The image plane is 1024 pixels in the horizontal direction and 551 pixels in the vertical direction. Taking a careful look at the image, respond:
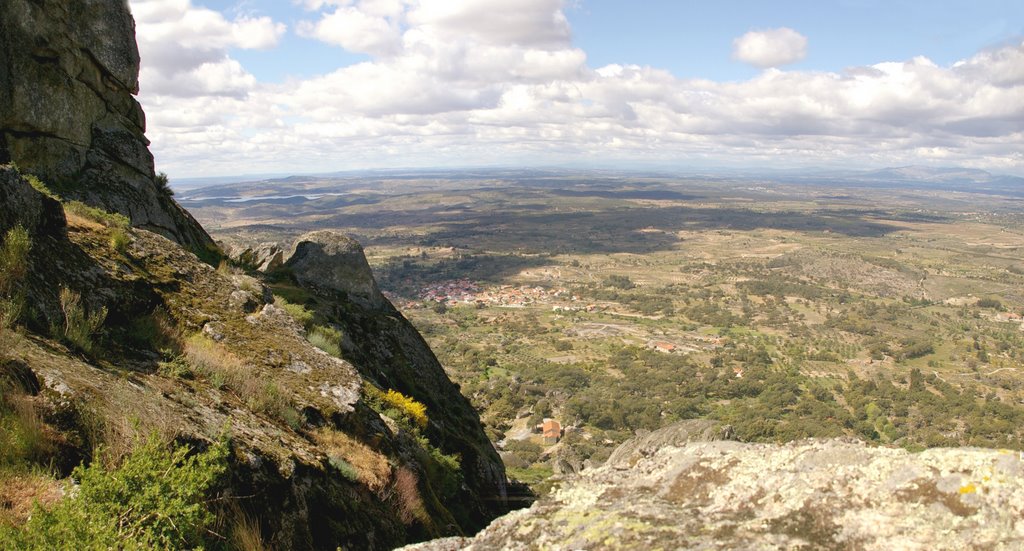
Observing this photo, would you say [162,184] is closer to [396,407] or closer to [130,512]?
[396,407]

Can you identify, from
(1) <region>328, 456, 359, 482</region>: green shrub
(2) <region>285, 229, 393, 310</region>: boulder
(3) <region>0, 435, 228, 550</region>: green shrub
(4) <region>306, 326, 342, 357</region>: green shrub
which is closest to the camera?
(3) <region>0, 435, 228, 550</region>: green shrub

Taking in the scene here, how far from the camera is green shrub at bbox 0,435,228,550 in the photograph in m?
3.38

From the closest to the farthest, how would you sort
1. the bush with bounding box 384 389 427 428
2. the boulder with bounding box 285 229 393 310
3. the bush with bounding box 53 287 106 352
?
the bush with bounding box 53 287 106 352
the bush with bounding box 384 389 427 428
the boulder with bounding box 285 229 393 310

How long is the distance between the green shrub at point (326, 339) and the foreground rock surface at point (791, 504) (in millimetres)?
7345

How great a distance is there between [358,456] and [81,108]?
14.0 meters

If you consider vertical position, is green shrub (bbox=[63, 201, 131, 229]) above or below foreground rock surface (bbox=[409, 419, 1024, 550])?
above

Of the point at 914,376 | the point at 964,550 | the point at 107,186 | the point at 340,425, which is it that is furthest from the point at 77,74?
the point at 914,376

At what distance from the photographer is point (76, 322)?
6172 mm

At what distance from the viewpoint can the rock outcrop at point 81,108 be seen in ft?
42.6

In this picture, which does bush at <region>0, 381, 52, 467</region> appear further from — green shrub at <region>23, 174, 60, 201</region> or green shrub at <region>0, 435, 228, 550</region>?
green shrub at <region>23, 174, 60, 201</region>

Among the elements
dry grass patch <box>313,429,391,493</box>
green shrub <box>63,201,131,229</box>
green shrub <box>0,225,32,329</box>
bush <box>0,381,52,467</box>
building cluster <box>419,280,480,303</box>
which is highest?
green shrub <box>63,201,131,229</box>

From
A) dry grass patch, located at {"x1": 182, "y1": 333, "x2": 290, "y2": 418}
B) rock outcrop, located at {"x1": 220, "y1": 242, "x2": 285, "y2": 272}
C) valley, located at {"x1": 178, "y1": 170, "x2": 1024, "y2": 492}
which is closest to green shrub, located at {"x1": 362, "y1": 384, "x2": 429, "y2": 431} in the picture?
dry grass patch, located at {"x1": 182, "y1": 333, "x2": 290, "y2": 418}

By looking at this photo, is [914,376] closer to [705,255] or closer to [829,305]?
[829,305]

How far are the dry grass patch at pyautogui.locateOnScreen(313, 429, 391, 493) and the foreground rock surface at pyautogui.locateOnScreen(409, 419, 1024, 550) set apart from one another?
10.1ft
